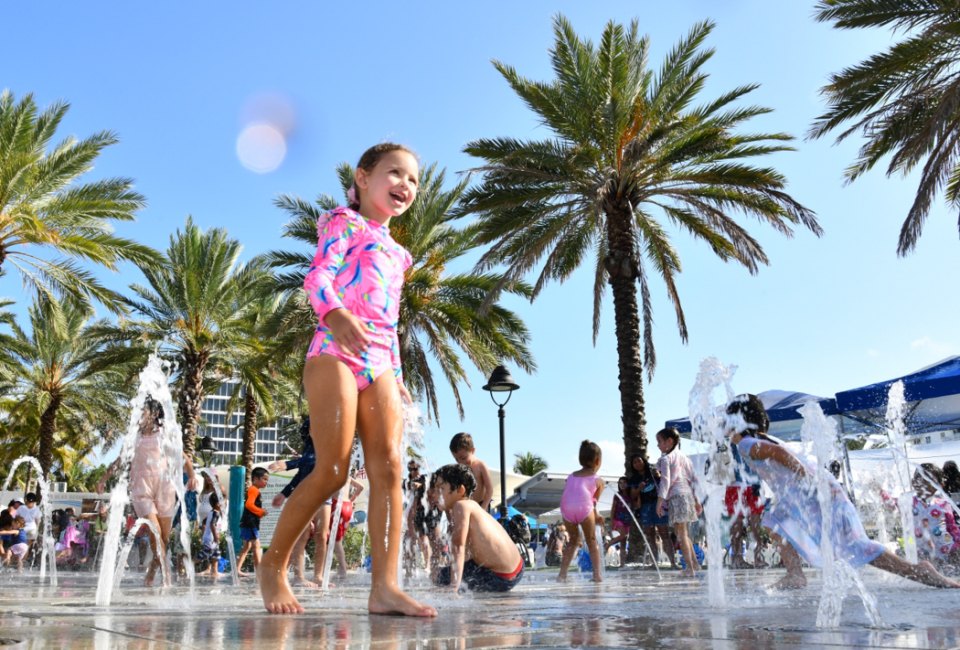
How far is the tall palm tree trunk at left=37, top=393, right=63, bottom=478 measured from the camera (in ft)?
92.9

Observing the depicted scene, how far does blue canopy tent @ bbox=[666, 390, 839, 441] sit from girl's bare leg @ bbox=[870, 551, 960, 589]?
980 cm

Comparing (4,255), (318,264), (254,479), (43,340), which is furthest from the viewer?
(43,340)

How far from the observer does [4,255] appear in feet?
55.8

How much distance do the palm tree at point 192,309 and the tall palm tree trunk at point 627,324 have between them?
11.3m

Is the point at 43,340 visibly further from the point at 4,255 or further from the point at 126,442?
the point at 126,442

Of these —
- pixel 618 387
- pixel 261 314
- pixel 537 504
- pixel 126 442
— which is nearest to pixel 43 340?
pixel 261 314

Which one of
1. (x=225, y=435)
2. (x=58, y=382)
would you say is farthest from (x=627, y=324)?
(x=225, y=435)

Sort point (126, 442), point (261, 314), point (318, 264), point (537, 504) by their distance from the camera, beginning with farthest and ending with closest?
1. point (537, 504)
2. point (261, 314)
3. point (126, 442)
4. point (318, 264)

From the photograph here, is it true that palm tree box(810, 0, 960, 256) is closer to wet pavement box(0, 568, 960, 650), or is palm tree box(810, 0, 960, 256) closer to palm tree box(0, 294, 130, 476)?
wet pavement box(0, 568, 960, 650)

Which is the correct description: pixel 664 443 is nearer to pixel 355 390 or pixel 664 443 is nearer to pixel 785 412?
pixel 355 390

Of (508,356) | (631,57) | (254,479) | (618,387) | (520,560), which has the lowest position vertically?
(520,560)

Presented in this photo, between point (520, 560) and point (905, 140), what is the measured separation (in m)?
11.4

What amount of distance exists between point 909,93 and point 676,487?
8.20m

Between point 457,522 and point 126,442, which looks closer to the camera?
point 457,522
